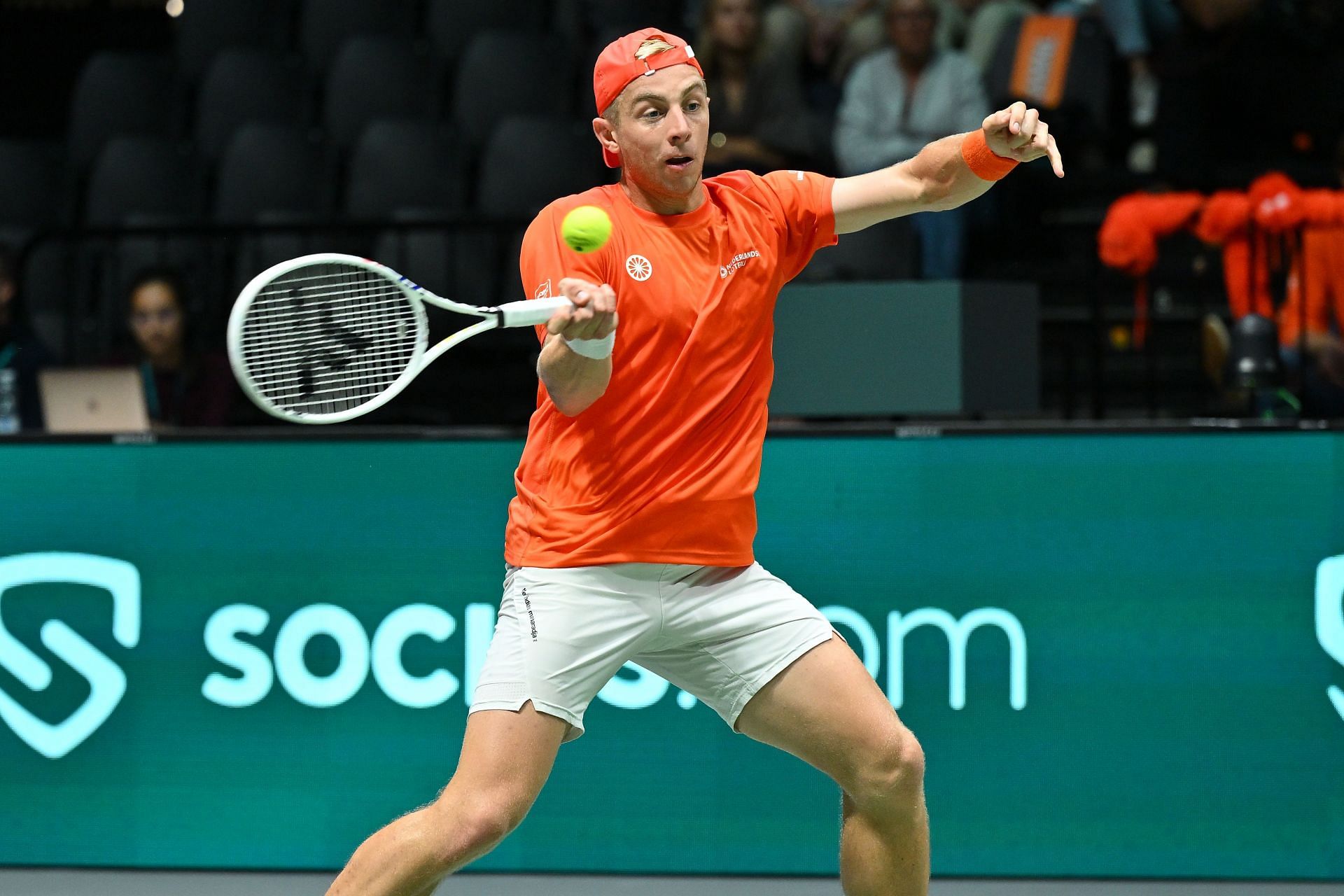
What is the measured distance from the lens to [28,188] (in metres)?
9.12

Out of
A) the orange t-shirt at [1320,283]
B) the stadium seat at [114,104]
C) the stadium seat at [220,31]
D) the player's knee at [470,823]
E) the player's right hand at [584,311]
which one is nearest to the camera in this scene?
the player's right hand at [584,311]

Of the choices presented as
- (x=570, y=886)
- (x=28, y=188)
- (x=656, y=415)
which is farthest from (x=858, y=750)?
(x=28, y=188)

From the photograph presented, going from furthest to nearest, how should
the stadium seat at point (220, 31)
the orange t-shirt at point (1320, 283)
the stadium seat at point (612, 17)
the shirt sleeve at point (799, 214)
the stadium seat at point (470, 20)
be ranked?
1. the stadium seat at point (220, 31)
2. the stadium seat at point (470, 20)
3. the stadium seat at point (612, 17)
4. the orange t-shirt at point (1320, 283)
5. the shirt sleeve at point (799, 214)

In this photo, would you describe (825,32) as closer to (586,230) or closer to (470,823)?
(586,230)

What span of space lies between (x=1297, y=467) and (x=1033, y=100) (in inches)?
124

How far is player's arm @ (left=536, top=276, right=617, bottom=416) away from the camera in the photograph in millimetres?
2881

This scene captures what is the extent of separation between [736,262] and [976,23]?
193 inches

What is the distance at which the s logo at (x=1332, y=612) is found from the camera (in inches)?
182

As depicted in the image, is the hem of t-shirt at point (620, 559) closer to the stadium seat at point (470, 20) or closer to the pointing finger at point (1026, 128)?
the pointing finger at point (1026, 128)

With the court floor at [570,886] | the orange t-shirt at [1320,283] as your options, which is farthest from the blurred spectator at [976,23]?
the court floor at [570,886]

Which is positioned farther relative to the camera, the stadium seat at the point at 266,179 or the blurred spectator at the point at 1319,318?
the stadium seat at the point at 266,179


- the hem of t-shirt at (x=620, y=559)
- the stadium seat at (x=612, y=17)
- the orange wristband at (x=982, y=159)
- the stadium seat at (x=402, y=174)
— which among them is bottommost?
the hem of t-shirt at (x=620, y=559)

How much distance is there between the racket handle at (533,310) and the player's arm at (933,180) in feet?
2.99

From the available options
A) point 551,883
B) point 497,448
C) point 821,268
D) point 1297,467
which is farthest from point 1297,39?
point 551,883
